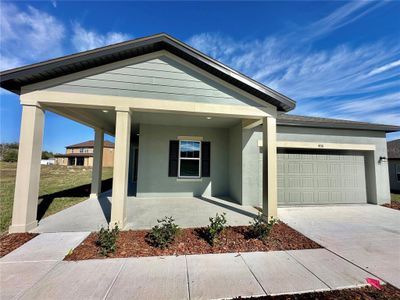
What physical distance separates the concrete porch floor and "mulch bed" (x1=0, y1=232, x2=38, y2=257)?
35 cm

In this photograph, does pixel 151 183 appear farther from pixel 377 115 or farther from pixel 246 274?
pixel 377 115

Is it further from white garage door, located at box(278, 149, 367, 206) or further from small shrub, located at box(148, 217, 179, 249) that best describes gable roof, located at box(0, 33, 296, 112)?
small shrub, located at box(148, 217, 179, 249)

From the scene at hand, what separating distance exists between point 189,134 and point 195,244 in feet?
18.7

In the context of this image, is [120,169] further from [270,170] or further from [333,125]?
[333,125]

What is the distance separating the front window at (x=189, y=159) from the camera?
8922mm

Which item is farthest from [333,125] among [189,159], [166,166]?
[166,166]

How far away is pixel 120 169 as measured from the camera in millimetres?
4754

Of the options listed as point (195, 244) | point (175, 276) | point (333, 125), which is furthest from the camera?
point (333, 125)

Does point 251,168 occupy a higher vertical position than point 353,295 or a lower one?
higher

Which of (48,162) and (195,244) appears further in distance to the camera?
(48,162)

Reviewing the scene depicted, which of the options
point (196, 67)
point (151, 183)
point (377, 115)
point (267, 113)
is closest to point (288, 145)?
point (267, 113)

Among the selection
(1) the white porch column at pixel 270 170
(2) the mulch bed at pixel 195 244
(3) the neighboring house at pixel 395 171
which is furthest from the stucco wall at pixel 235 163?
(3) the neighboring house at pixel 395 171

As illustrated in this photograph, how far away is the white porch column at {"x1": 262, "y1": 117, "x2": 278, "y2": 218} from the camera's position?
5470mm

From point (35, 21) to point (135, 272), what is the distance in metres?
8.98
